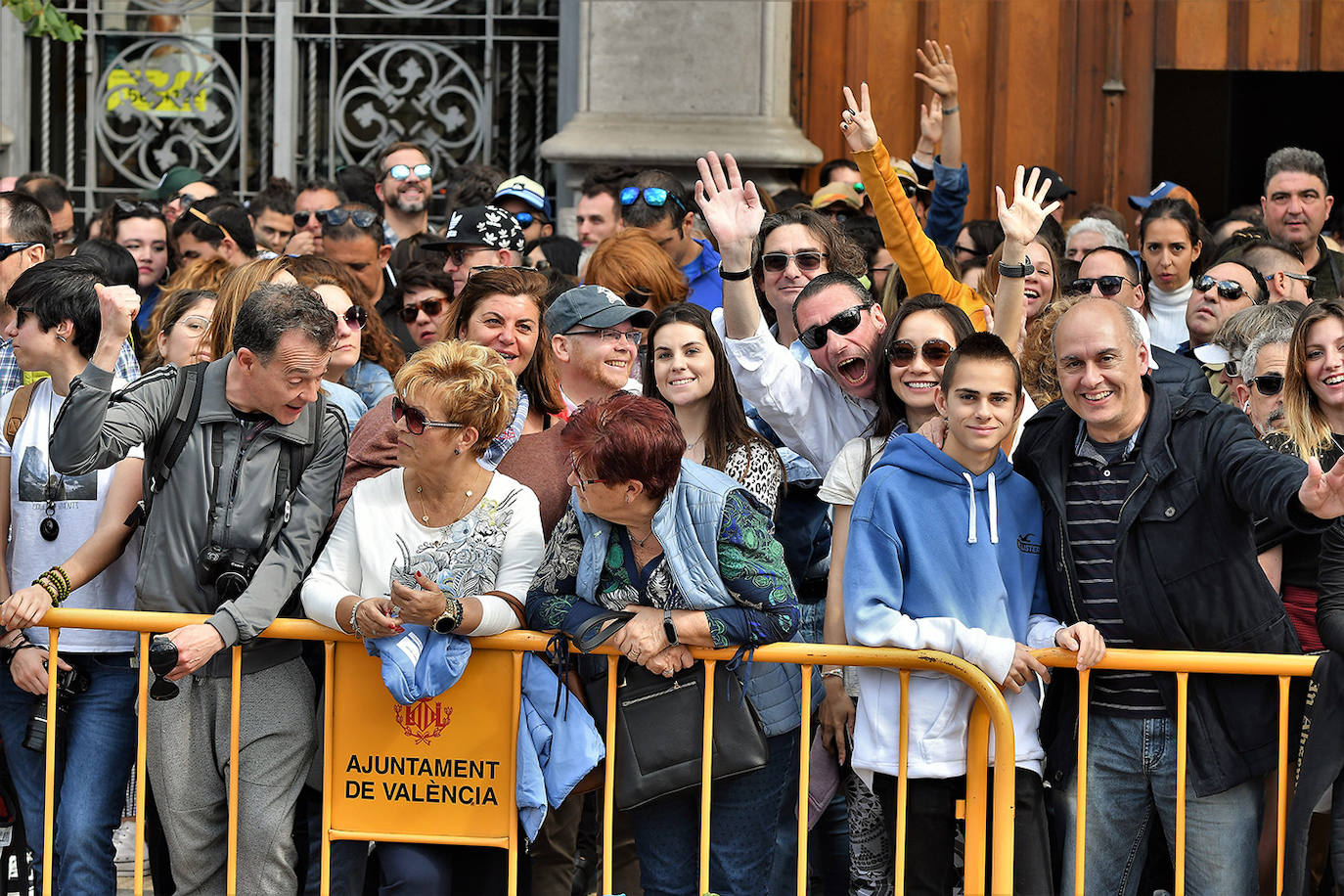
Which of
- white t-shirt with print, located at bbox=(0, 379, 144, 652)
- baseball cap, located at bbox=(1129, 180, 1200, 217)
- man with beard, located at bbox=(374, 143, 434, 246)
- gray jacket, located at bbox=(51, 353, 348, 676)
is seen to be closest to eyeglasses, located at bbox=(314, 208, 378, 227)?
man with beard, located at bbox=(374, 143, 434, 246)

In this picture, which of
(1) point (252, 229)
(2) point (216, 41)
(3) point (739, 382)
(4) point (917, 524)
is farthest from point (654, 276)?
(2) point (216, 41)

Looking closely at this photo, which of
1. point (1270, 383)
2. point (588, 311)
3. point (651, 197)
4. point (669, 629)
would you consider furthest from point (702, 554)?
point (651, 197)

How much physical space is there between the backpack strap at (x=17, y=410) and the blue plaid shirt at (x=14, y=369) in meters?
0.32

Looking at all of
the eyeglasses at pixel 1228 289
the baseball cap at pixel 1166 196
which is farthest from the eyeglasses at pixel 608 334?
the baseball cap at pixel 1166 196

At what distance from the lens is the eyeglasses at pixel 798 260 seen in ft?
18.0

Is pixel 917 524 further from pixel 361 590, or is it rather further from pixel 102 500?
pixel 102 500

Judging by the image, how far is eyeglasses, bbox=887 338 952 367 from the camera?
454cm

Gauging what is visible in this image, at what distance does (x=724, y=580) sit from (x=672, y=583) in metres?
0.13

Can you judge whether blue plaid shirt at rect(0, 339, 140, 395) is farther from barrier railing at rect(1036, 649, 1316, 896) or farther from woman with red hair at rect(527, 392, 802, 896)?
barrier railing at rect(1036, 649, 1316, 896)

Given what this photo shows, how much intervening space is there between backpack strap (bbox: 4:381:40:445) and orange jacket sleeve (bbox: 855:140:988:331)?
2745mm

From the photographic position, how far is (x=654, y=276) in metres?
5.66

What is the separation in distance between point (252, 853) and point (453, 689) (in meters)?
0.70

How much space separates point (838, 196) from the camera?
771cm

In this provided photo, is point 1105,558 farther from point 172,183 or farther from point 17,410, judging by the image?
point 172,183
